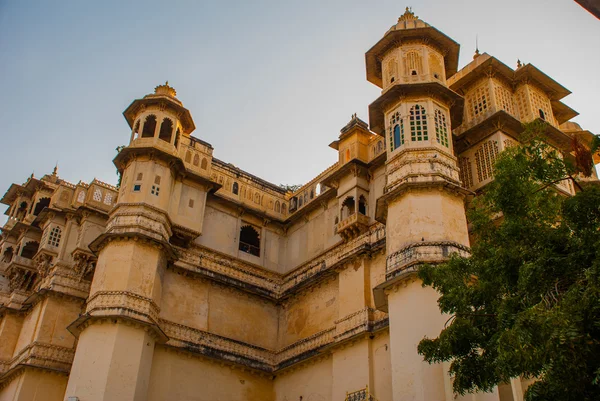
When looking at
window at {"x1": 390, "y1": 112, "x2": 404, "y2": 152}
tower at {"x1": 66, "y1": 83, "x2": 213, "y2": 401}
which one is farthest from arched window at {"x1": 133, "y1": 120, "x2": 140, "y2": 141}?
window at {"x1": 390, "y1": 112, "x2": 404, "y2": 152}

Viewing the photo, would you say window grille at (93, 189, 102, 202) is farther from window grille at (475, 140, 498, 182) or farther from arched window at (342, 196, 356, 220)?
window grille at (475, 140, 498, 182)

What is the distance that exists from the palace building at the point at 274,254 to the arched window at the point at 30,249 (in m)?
1.83

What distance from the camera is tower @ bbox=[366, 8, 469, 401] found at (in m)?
20.0

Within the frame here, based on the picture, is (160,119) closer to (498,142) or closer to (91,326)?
(91,326)

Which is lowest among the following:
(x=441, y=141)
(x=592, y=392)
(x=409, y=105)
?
(x=592, y=392)

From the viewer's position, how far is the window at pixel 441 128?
24.7 m

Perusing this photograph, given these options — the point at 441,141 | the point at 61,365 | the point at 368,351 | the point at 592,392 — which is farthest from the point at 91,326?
the point at 592,392

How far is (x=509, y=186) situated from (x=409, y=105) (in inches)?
499

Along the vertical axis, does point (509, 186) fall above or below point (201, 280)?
below

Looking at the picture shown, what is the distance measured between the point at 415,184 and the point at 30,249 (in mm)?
22957

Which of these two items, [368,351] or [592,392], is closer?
[592,392]

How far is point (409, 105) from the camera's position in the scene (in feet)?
83.7

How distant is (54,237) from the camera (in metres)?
32.8

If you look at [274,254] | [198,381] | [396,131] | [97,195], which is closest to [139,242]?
[198,381]
